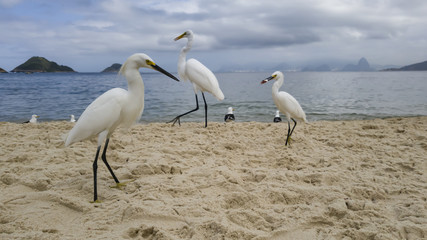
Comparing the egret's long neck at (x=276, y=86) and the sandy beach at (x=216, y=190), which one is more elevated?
→ the egret's long neck at (x=276, y=86)

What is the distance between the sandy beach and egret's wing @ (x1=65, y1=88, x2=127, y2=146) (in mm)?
522

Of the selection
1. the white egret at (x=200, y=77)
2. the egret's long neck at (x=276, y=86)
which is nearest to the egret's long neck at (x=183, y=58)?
the white egret at (x=200, y=77)

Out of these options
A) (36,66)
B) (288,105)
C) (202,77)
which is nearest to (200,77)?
(202,77)

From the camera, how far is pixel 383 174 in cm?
346

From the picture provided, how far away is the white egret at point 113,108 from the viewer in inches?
113

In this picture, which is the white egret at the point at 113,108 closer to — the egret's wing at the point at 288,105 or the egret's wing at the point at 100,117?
the egret's wing at the point at 100,117

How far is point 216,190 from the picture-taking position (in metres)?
2.94

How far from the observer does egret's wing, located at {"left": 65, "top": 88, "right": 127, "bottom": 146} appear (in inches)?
113

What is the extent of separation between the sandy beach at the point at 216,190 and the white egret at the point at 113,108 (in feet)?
1.59

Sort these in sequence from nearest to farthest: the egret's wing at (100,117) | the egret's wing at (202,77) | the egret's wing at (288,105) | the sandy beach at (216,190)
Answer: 1. the sandy beach at (216,190)
2. the egret's wing at (100,117)
3. the egret's wing at (288,105)
4. the egret's wing at (202,77)

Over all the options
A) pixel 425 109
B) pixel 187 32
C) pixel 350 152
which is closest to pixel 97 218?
pixel 350 152

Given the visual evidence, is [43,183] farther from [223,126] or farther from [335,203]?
[223,126]

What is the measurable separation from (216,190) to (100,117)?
1461 mm

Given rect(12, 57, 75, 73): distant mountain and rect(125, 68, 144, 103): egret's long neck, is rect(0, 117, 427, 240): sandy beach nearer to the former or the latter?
rect(125, 68, 144, 103): egret's long neck
